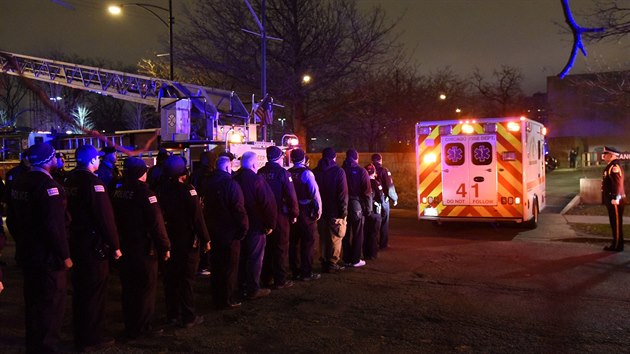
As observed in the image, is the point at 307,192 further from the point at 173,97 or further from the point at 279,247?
the point at 173,97

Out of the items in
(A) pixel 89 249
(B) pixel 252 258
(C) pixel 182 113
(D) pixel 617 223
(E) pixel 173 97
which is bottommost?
(B) pixel 252 258

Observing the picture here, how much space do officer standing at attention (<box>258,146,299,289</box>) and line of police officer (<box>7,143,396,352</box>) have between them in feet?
0.04

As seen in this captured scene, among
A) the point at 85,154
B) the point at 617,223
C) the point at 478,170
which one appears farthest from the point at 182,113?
the point at 617,223

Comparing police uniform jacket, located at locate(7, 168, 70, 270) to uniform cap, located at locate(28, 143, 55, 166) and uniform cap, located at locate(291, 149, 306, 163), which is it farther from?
uniform cap, located at locate(291, 149, 306, 163)

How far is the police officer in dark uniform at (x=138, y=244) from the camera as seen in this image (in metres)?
5.11

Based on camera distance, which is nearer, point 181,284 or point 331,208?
point 181,284

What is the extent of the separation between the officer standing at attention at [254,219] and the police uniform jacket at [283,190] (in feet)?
1.25

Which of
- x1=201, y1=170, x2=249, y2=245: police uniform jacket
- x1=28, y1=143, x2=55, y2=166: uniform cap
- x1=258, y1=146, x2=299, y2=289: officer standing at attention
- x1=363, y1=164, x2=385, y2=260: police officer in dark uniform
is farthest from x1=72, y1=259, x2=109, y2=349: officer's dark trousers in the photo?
x1=363, y1=164, x2=385, y2=260: police officer in dark uniform

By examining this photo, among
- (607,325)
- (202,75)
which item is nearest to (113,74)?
(202,75)

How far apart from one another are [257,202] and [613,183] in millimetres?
6600

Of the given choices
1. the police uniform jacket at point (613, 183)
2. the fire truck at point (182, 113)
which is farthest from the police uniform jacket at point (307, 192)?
the police uniform jacket at point (613, 183)

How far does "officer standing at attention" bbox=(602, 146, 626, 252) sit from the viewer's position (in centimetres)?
935

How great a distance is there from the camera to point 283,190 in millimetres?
7012

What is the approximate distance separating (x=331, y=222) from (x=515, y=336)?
10.9ft
